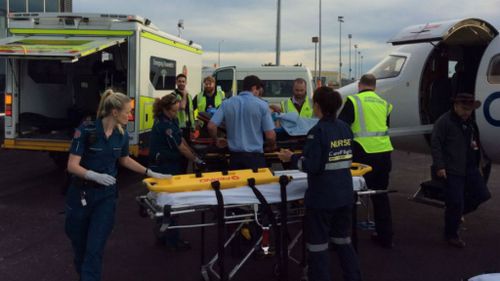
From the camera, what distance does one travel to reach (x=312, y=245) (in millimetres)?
3938

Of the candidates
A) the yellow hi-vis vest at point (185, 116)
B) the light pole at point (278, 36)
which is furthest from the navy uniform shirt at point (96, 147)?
the light pole at point (278, 36)

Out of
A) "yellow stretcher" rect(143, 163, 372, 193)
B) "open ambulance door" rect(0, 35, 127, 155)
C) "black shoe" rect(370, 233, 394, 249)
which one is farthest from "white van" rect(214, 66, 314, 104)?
"yellow stretcher" rect(143, 163, 372, 193)

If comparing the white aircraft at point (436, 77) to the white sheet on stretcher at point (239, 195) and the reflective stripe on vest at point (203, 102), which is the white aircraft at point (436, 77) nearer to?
the reflective stripe on vest at point (203, 102)

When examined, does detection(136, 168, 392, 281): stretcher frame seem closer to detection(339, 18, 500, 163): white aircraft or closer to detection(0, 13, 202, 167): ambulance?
detection(339, 18, 500, 163): white aircraft

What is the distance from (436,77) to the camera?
25.5ft

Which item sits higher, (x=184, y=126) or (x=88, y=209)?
(x=184, y=126)

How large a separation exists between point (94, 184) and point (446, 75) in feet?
19.7

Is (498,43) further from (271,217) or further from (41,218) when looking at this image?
(41,218)

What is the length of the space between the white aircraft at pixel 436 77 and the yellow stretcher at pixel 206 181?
2977 millimetres

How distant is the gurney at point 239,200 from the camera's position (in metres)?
3.77

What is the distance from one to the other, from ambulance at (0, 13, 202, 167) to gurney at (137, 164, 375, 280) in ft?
13.0

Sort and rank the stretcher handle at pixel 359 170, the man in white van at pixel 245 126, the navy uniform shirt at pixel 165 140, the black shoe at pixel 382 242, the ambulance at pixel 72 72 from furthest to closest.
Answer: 1. the ambulance at pixel 72 72
2. the black shoe at pixel 382 242
3. the navy uniform shirt at pixel 165 140
4. the man in white van at pixel 245 126
5. the stretcher handle at pixel 359 170

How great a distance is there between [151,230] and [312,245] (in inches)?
114

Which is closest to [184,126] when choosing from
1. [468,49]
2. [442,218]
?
[442,218]
